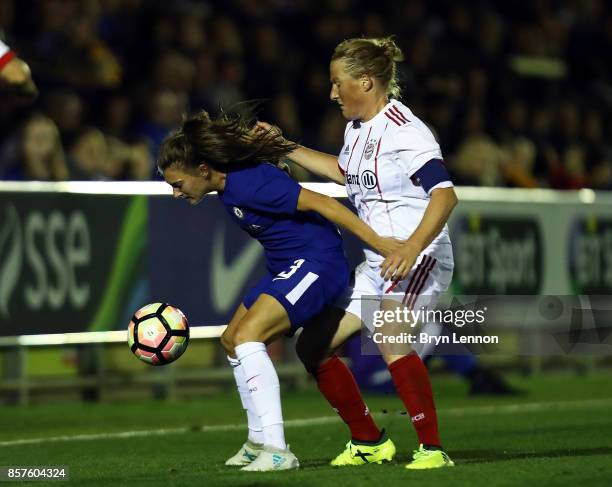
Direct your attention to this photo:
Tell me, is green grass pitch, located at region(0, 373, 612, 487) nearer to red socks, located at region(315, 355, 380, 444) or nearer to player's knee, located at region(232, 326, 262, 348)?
red socks, located at region(315, 355, 380, 444)

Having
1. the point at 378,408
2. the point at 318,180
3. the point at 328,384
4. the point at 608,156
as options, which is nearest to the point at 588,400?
the point at 378,408

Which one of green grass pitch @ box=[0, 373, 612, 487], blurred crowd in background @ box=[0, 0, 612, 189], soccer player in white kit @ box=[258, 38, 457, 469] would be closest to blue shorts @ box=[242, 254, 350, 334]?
soccer player in white kit @ box=[258, 38, 457, 469]

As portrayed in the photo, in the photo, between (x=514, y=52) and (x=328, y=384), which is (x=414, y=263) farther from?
(x=514, y=52)

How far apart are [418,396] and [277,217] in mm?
1161

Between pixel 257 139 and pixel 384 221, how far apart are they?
0.78 metres

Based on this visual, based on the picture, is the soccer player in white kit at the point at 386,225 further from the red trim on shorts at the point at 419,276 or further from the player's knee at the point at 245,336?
the player's knee at the point at 245,336

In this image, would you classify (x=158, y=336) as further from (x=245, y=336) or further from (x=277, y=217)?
(x=277, y=217)

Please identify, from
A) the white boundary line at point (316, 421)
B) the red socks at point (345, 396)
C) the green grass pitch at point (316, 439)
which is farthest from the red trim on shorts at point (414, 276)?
the white boundary line at point (316, 421)

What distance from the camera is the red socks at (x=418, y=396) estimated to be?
7055 mm

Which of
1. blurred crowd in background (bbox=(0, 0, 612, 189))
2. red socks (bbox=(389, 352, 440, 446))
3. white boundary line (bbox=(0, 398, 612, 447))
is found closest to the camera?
red socks (bbox=(389, 352, 440, 446))

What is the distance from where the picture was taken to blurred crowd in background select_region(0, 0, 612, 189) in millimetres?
13109

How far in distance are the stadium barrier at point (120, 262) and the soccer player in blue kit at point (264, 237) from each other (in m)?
3.72

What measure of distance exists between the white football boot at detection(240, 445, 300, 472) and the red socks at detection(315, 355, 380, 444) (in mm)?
532

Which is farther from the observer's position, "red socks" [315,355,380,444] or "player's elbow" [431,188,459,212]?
"red socks" [315,355,380,444]
